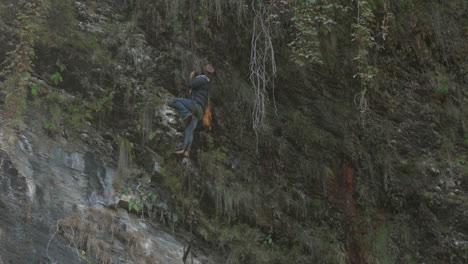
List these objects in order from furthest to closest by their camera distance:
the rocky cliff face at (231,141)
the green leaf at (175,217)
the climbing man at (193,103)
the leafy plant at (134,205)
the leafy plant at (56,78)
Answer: the climbing man at (193,103), the leafy plant at (56,78), the green leaf at (175,217), the leafy plant at (134,205), the rocky cliff face at (231,141)

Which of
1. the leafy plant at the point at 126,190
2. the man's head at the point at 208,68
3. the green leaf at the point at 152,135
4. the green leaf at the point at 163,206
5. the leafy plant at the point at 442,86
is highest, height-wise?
the leafy plant at the point at 442,86

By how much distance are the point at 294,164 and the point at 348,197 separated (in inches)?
40.6

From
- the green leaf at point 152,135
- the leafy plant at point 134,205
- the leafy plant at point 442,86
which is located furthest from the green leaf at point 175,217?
the leafy plant at point 442,86

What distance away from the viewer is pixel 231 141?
24.6 ft

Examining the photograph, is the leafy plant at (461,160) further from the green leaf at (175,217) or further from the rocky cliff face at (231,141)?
the green leaf at (175,217)

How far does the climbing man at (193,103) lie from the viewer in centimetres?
683

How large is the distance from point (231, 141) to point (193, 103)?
966 mm

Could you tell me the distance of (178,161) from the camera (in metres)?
6.72

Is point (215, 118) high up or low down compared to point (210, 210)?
up

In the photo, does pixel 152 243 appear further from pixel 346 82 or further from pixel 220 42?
pixel 346 82

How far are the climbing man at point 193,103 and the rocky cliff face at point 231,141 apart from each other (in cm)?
18

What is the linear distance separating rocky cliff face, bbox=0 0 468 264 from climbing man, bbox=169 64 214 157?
18 cm

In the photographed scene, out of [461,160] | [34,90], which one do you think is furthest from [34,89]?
[461,160]

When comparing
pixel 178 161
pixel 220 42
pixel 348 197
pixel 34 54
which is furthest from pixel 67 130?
pixel 348 197
